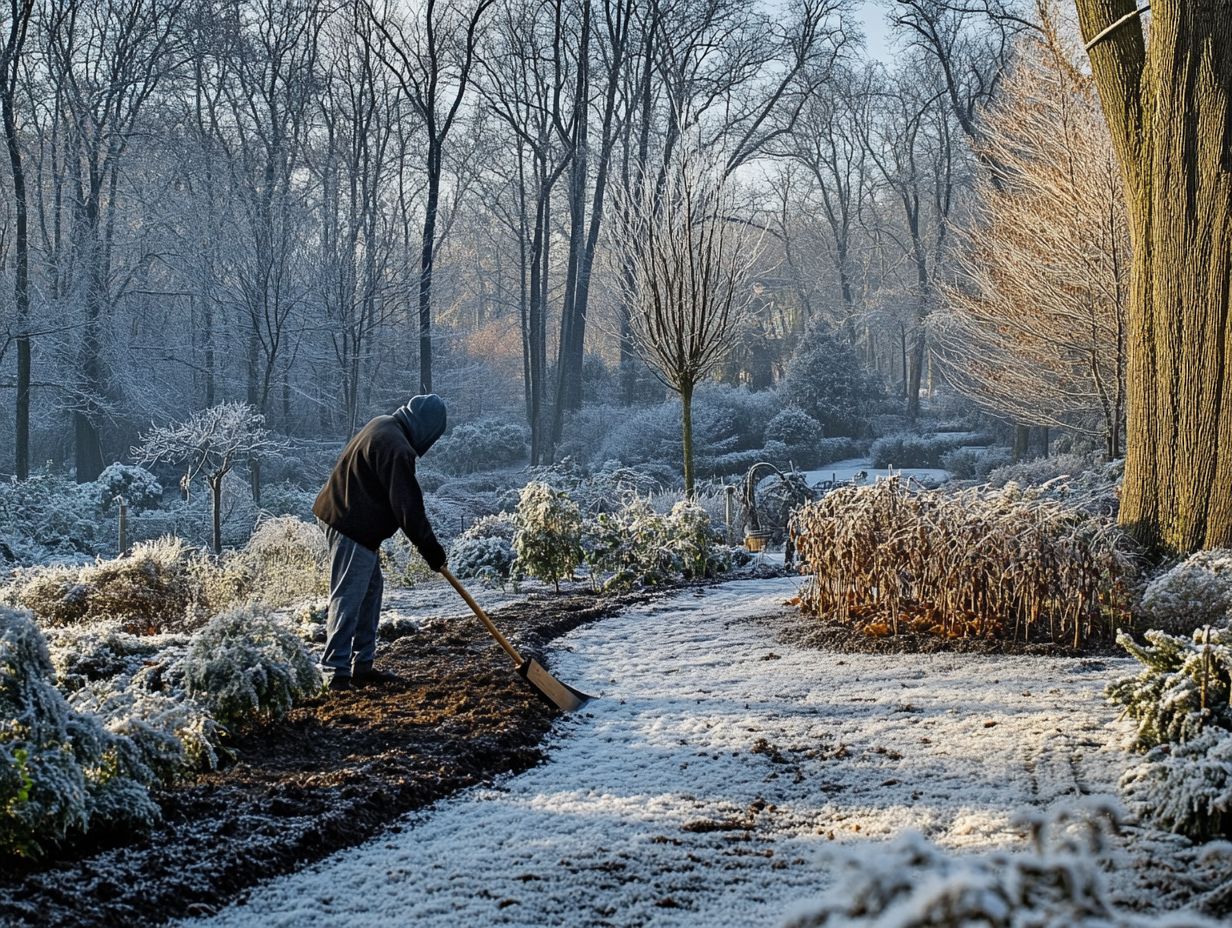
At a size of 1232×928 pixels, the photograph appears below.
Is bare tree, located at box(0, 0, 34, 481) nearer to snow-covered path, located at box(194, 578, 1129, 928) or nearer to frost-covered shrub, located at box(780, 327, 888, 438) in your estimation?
snow-covered path, located at box(194, 578, 1129, 928)

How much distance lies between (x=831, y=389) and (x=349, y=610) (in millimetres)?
21854

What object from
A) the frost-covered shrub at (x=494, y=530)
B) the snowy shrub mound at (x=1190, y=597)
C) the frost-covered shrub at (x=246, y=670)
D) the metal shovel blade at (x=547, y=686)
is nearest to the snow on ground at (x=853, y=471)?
the frost-covered shrub at (x=494, y=530)

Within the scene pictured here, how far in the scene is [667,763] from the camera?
4031 mm

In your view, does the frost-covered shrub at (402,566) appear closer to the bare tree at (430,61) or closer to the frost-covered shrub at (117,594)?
the frost-covered shrub at (117,594)

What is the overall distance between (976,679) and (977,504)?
145 cm

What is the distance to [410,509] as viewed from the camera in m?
5.27

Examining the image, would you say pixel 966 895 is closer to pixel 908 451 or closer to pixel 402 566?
pixel 402 566

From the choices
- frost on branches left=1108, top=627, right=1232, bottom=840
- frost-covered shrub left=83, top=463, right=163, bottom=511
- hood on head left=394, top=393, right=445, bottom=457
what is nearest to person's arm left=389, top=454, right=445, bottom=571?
hood on head left=394, top=393, right=445, bottom=457

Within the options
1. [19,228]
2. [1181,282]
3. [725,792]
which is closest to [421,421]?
[725,792]

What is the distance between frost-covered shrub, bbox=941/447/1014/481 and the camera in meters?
22.4

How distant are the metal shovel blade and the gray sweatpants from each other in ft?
3.22

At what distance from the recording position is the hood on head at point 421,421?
18.3 feet

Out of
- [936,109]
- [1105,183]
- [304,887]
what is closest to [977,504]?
[304,887]

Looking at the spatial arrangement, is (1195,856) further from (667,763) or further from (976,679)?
(976,679)
